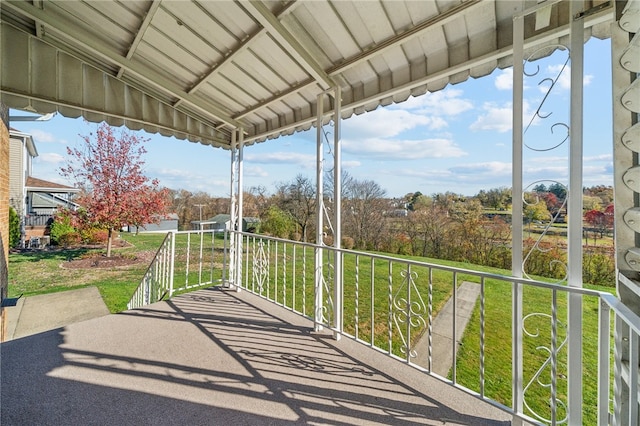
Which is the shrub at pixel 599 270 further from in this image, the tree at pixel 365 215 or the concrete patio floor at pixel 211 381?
the tree at pixel 365 215

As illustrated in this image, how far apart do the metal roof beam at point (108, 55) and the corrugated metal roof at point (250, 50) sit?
11 mm

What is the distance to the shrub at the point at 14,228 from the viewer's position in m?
7.38

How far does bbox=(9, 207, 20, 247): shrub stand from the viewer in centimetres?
738

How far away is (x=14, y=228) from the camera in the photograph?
7617 mm

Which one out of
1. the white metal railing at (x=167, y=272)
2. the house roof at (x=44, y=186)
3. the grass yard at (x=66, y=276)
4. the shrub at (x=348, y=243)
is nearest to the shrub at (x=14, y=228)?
the grass yard at (x=66, y=276)

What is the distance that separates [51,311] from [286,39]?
7.69 metres

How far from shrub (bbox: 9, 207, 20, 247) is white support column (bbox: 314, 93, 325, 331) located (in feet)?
32.1

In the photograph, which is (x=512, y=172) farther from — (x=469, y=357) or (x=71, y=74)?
(x=71, y=74)

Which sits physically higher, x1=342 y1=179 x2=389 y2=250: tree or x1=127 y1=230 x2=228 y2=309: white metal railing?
x1=342 y1=179 x2=389 y2=250: tree

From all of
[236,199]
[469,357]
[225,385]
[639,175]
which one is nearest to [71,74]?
[236,199]

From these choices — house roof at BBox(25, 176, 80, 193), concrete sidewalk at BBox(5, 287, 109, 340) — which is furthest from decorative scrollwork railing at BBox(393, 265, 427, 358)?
house roof at BBox(25, 176, 80, 193)

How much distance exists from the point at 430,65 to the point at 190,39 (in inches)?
79.7

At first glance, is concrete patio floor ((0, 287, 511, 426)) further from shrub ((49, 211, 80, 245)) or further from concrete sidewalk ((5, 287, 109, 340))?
shrub ((49, 211, 80, 245))

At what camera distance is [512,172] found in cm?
150
